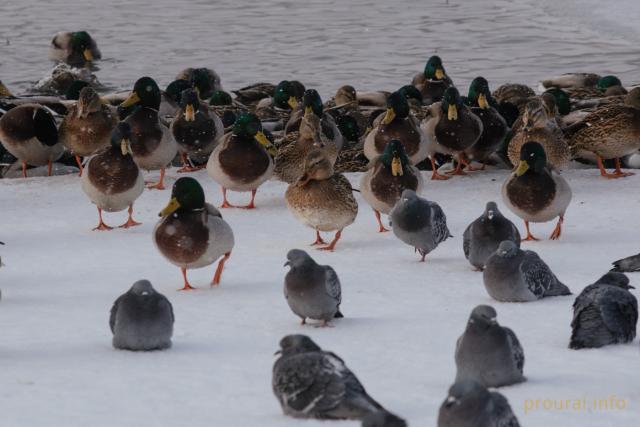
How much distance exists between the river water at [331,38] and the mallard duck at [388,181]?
7.87 meters

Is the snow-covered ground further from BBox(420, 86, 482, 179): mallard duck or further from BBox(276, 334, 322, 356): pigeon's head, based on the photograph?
BBox(420, 86, 482, 179): mallard duck

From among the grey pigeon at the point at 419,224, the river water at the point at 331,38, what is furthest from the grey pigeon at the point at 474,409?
the river water at the point at 331,38

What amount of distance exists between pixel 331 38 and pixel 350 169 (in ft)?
32.2

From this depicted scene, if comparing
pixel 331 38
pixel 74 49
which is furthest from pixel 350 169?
pixel 331 38

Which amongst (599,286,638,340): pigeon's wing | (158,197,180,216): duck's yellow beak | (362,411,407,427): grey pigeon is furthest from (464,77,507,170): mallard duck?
(362,411,407,427): grey pigeon

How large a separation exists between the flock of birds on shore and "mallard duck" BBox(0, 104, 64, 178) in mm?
13

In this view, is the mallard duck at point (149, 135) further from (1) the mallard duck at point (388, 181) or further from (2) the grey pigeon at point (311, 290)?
(2) the grey pigeon at point (311, 290)

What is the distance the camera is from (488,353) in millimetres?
5684

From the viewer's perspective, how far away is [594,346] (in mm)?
6297

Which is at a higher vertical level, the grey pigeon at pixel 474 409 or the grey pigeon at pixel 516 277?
the grey pigeon at pixel 474 409

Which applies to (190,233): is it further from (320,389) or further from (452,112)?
(452,112)

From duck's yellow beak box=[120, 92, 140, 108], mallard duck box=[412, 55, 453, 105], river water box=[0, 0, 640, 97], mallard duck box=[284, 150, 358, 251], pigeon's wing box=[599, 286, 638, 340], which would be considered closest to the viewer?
pigeon's wing box=[599, 286, 638, 340]

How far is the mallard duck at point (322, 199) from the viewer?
9.06 metres

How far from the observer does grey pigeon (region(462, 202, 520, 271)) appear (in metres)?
8.05
